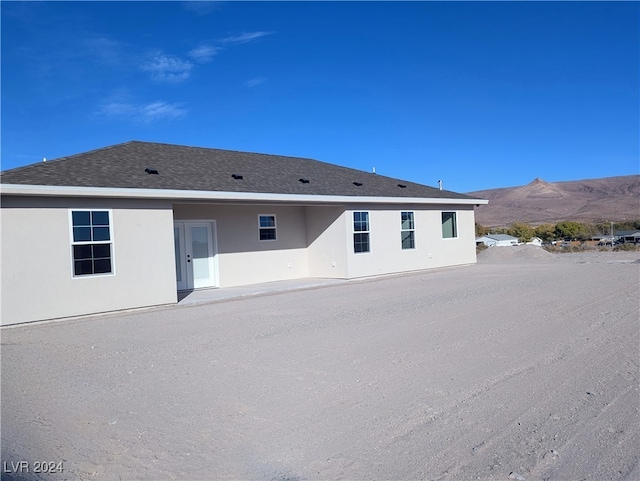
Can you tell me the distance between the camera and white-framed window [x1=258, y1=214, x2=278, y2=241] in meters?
18.4

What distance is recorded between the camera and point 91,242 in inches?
479

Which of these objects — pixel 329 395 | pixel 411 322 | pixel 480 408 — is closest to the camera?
pixel 480 408

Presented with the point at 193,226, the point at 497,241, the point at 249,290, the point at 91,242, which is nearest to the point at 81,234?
the point at 91,242

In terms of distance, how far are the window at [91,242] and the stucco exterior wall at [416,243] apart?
8.55m

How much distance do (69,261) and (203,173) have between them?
540cm

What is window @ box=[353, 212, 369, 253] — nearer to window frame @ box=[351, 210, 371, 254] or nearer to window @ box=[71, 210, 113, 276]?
window frame @ box=[351, 210, 371, 254]

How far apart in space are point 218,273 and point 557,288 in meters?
9.89

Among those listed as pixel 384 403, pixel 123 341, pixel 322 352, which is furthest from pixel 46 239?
pixel 384 403

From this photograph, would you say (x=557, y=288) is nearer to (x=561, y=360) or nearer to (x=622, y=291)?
(x=622, y=291)

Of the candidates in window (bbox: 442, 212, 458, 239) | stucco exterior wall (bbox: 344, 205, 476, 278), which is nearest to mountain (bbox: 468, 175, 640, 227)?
stucco exterior wall (bbox: 344, 205, 476, 278)

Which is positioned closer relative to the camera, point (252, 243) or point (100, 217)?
point (100, 217)

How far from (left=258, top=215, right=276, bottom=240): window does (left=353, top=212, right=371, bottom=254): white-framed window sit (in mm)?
2849

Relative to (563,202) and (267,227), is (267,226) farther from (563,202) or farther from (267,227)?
(563,202)

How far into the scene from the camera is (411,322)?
998 centimetres
